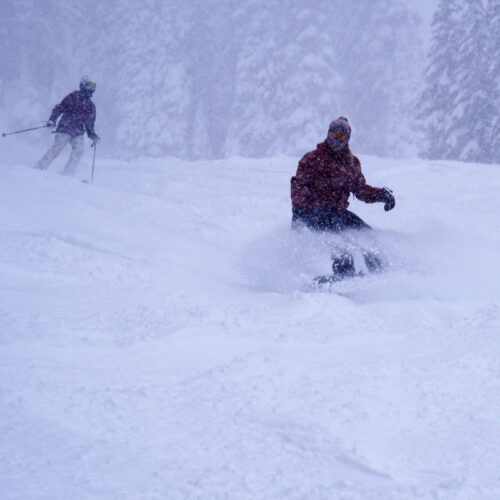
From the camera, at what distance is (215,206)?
999 centimetres

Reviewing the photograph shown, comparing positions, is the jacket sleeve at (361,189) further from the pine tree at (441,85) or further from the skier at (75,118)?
the pine tree at (441,85)

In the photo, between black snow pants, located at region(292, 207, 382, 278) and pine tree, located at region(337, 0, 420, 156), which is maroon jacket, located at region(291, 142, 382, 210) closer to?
black snow pants, located at region(292, 207, 382, 278)

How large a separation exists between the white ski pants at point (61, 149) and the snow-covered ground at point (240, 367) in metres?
3.53

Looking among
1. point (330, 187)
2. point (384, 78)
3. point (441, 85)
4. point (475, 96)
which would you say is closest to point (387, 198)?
point (330, 187)

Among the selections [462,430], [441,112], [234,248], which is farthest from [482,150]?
[462,430]

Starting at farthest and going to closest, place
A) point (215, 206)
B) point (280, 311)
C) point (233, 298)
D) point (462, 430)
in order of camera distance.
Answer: point (215, 206)
point (233, 298)
point (280, 311)
point (462, 430)

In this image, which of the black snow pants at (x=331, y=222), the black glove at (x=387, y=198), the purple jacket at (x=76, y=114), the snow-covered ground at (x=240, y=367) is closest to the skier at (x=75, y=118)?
the purple jacket at (x=76, y=114)

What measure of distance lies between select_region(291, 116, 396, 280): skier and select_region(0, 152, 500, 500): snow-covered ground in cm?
20

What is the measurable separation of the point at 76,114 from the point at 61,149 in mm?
707

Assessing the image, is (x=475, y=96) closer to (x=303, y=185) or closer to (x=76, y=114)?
(x=76, y=114)

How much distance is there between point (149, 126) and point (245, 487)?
3548 cm

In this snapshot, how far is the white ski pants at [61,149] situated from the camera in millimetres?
11156

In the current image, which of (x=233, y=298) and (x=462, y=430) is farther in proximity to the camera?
(x=233, y=298)

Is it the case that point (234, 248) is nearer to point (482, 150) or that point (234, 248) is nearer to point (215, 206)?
point (215, 206)
